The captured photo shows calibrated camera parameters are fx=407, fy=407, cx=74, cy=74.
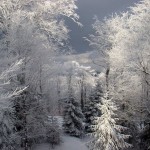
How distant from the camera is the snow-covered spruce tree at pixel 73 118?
44828 millimetres

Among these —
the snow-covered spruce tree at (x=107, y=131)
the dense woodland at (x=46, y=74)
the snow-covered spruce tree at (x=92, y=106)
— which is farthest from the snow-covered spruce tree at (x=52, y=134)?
the snow-covered spruce tree at (x=107, y=131)

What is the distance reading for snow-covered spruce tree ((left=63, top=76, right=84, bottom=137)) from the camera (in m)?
44.8

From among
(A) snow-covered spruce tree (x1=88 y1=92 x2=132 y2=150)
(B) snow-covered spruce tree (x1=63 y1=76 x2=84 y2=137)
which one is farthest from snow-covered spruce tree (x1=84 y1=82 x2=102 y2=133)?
(A) snow-covered spruce tree (x1=88 y1=92 x2=132 y2=150)

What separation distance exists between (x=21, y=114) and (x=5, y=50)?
6190mm

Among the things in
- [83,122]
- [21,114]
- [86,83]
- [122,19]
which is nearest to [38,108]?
[21,114]

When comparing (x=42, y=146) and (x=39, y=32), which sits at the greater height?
(x=39, y=32)

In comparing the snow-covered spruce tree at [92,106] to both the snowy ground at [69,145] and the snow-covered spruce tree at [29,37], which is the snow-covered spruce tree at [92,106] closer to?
the snowy ground at [69,145]

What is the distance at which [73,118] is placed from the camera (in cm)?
4553

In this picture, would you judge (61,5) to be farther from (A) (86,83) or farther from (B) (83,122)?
(A) (86,83)

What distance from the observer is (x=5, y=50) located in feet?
95.8

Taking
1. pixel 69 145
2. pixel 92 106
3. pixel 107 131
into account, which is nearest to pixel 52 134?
pixel 69 145

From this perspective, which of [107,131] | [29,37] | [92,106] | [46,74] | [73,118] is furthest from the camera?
[92,106]

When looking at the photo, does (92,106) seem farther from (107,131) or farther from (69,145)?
(107,131)

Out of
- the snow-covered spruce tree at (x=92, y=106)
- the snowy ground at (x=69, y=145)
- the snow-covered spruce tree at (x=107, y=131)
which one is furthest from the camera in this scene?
the snow-covered spruce tree at (x=92, y=106)
